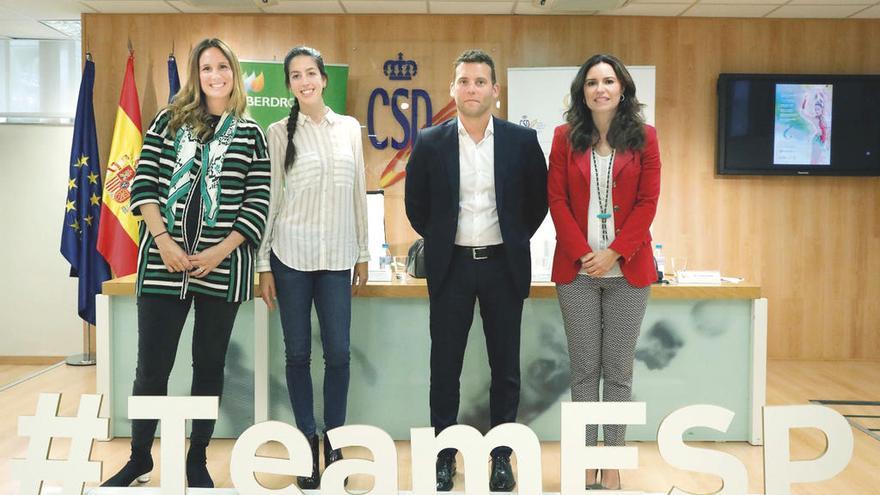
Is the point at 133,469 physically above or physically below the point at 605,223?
below

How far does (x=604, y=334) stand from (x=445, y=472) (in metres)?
0.72

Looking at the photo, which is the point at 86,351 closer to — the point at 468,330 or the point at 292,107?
the point at 292,107

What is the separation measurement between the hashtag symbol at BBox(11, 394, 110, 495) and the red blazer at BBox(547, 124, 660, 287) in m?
1.46

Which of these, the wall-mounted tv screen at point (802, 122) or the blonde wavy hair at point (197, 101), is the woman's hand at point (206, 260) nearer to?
the blonde wavy hair at point (197, 101)

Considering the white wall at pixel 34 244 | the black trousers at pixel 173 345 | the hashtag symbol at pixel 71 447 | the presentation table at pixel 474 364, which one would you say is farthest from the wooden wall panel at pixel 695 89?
the hashtag symbol at pixel 71 447

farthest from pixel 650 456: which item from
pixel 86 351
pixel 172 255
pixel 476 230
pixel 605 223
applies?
pixel 86 351

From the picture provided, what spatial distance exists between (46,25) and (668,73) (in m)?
4.51

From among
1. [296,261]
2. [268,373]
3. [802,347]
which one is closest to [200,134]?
[296,261]

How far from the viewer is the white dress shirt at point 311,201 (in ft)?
7.81

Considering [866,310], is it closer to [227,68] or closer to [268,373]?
[268,373]

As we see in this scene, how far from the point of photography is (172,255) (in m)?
2.17

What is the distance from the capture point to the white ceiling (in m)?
4.58

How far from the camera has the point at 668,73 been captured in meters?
4.96

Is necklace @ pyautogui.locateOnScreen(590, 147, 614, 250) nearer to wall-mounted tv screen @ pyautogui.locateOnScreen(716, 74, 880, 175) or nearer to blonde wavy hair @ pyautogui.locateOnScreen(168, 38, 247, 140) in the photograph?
blonde wavy hair @ pyautogui.locateOnScreen(168, 38, 247, 140)
